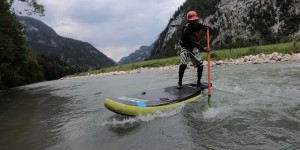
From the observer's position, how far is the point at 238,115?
7.57m

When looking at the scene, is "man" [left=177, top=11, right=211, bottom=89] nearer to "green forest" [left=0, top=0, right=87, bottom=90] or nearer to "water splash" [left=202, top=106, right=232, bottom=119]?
"water splash" [left=202, top=106, right=232, bottom=119]

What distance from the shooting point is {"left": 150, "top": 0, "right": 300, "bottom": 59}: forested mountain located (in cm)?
7188

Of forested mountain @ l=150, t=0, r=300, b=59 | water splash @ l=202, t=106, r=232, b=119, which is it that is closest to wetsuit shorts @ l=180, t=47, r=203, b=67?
water splash @ l=202, t=106, r=232, b=119

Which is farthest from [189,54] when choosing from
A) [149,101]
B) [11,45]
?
[11,45]

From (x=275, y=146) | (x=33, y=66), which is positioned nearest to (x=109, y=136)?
(x=275, y=146)

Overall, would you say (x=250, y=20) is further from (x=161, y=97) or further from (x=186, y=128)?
(x=186, y=128)

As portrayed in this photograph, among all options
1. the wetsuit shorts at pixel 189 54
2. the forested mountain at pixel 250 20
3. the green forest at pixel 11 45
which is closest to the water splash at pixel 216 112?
the wetsuit shorts at pixel 189 54

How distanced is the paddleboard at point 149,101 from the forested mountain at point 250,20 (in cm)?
5214

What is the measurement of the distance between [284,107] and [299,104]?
0.44 metres

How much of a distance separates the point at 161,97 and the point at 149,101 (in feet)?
2.42

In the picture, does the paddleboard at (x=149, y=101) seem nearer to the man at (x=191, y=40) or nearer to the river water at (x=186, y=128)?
the river water at (x=186, y=128)

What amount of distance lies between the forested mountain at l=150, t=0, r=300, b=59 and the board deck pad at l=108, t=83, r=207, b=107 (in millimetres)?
51471

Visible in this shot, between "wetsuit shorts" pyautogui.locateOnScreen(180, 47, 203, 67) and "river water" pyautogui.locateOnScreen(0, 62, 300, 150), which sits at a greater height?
"wetsuit shorts" pyautogui.locateOnScreen(180, 47, 203, 67)

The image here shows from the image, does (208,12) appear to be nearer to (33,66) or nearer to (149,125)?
(33,66)
